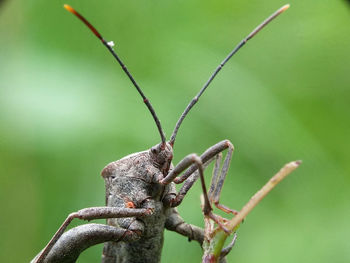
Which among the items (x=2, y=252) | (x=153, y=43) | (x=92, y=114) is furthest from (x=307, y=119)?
(x=2, y=252)

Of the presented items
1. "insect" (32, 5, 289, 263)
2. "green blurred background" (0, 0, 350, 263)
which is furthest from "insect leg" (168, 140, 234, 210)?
"green blurred background" (0, 0, 350, 263)

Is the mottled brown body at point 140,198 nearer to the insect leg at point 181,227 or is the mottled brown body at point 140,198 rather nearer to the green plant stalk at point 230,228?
the insect leg at point 181,227

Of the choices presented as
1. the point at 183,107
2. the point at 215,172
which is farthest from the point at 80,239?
the point at 183,107

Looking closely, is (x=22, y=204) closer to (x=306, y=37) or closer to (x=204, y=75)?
(x=204, y=75)

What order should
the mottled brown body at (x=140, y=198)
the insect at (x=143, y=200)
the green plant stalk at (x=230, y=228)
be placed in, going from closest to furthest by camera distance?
the green plant stalk at (x=230, y=228) < the insect at (x=143, y=200) < the mottled brown body at (x=140, y=198)

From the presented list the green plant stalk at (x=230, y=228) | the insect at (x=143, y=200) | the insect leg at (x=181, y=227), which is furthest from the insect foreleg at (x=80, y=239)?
the green plant stalk at (x=230, y=228)

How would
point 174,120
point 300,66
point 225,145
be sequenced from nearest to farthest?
point 225,145, point 174,120, point 300,66

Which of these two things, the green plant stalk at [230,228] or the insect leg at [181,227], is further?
the insect leg at [181,227]
